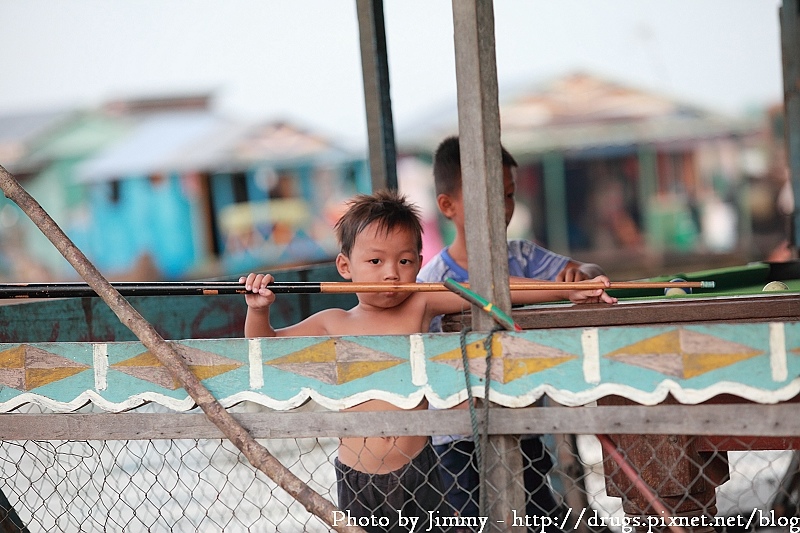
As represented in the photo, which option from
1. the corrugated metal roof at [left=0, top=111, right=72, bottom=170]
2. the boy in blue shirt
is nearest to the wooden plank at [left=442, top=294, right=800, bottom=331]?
the boy in blue shirt

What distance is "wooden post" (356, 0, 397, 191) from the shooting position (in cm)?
406

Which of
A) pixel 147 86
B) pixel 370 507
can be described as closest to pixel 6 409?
pixel 370 507

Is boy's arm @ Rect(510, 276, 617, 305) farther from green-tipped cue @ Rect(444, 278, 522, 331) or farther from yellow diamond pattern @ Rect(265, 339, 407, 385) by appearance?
yellow diamond pattern @ Rect(265, 339, 407, 385)

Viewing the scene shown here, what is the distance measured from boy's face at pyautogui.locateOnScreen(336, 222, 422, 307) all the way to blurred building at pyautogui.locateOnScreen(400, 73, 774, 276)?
49.1ft

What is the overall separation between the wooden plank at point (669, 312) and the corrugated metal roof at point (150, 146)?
16.6 m

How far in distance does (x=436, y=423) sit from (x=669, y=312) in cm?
64

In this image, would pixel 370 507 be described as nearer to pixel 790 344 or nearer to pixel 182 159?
pixel 790 344

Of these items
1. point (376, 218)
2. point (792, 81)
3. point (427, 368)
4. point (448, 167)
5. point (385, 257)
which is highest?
point (792, 81)

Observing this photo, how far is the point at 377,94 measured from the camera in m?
4.13

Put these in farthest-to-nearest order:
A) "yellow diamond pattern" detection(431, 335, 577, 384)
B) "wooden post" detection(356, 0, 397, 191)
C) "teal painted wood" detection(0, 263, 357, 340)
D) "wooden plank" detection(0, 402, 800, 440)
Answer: "wooden post" detection(356, 0, 397, 191) → "teal painted wood" detection(0, 263, 357, 340) → "yellow diamond pattern" detection(431, 335, 577, 384) → "wooden plank" detection(0, 402, 800, 440)

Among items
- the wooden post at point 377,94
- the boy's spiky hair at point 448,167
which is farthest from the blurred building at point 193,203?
the boy's spiky hair at point 448,167

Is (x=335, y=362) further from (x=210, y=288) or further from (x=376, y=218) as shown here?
(x=376, y=218)

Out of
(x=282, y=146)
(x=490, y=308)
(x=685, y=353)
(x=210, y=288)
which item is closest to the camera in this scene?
(x=685, y=353)

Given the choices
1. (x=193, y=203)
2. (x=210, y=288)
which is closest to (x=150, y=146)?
(x=193, y=203)
